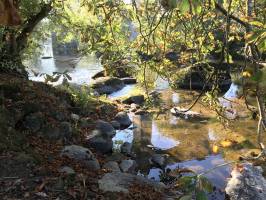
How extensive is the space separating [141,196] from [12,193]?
101 inches

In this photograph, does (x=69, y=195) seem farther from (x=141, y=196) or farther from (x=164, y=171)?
(x=164, y=171)

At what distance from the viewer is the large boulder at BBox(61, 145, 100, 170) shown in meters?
9.59

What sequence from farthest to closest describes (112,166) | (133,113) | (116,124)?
1. (133,113)
2. (116,124)
3. (112,166)

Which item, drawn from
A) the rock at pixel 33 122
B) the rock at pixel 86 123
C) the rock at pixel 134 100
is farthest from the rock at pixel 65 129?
the rock at pixel 134 100

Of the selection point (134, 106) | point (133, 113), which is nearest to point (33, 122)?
point (133, 113)

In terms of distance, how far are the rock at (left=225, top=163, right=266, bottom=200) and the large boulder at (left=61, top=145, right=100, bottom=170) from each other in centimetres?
326

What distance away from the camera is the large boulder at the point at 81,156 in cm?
959

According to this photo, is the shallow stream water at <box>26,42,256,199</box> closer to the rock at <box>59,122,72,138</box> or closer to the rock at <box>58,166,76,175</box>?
the rock at <box>59,122,72,138</box>

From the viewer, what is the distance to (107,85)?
25000 mm

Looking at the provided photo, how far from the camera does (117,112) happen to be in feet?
58.5

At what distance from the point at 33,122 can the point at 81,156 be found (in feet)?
6.14

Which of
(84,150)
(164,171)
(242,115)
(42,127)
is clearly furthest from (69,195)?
(242,115)

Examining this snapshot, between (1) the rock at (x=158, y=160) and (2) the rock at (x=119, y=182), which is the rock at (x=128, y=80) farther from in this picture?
(2) the rock at (x=119, y=182)

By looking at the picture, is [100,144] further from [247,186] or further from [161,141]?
[247,186]
